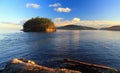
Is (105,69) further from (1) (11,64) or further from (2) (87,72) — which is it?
(1) (11,64)

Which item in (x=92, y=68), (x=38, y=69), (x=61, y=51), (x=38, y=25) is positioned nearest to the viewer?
(x=38, y=69)

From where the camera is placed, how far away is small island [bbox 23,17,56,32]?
180 metres

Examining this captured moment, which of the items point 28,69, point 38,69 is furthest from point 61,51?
point 38,69

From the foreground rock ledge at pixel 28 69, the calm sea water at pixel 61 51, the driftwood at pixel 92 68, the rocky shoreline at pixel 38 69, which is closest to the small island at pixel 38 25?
the calm sea water at pixel 61 51

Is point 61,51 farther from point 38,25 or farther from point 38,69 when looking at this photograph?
point 38,25

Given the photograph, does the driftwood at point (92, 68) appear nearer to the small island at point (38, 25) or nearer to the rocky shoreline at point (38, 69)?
the rocky shoreline at point (38, 69)

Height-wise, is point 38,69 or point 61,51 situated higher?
point 38,69

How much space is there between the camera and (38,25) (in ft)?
599

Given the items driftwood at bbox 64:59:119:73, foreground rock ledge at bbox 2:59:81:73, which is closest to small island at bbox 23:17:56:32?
driftwood at bbox 64:59:119:73

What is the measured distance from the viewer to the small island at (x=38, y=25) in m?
180

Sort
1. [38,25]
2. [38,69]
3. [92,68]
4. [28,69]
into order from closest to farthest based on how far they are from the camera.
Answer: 1. [38,69]
2. [28,69]
3. [92,68]
4. [38,25]

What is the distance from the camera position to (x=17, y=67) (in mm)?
15195

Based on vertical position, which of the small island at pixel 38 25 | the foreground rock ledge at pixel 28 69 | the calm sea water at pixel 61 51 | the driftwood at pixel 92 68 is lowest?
the calm sea water at pixel 61 51

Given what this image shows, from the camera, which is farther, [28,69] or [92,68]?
[92,68]
